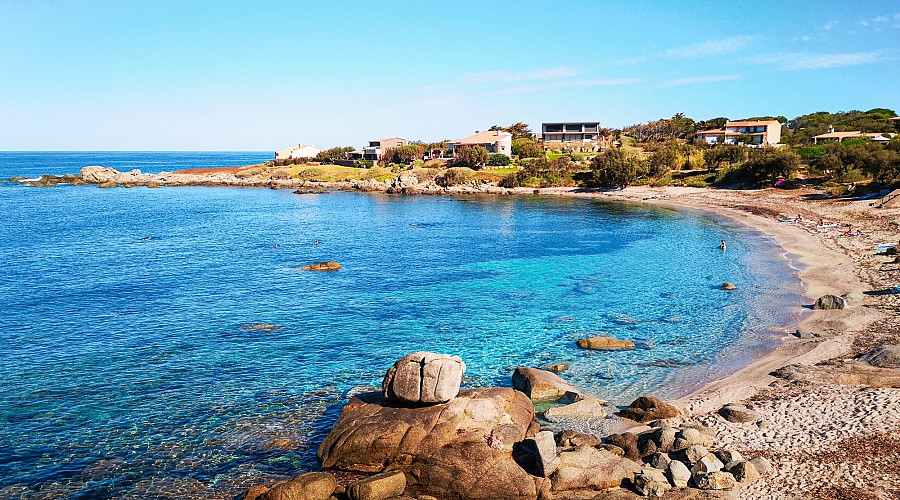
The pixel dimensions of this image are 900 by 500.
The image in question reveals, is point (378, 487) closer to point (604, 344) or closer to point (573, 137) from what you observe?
point (604, 344)

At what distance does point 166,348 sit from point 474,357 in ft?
56.6

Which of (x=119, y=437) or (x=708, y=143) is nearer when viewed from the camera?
(x=119, y=437)

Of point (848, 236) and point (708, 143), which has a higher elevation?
point (708, 143)

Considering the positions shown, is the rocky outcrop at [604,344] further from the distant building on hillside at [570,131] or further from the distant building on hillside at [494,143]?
the distant building on hillside at [570,131]

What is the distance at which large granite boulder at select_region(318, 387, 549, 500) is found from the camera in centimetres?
1864

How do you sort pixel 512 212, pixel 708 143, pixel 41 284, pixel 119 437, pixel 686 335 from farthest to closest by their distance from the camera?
1. pixel 708 143
2. pixel 512 212
3. pixel 41 284
4. pixel 686 335
5. pixel 119 437

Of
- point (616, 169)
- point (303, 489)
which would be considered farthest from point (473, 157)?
point (303, 489)

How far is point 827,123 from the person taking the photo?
557 feet

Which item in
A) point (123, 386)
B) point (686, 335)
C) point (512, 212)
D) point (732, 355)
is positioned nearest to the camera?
point (123, 386)

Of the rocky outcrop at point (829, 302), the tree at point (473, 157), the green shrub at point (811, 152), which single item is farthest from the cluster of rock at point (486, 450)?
the tree at point (473, 157)

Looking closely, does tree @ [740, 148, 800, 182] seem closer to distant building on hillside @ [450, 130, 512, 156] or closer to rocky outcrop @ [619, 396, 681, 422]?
Answer: distant building on hillside @ [450, 130, 512, 156]

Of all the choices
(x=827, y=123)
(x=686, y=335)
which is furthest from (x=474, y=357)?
(x=827, y=123)

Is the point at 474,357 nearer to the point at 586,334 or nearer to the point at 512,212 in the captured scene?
the point at 586,334

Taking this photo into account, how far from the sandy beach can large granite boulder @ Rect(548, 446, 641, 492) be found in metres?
3.38
